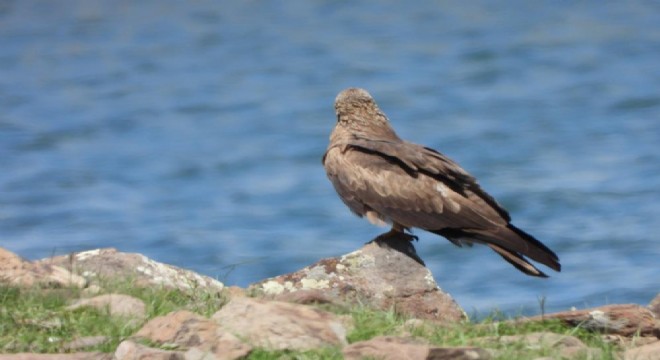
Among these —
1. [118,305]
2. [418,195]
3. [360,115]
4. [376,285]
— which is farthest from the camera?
[360,115]

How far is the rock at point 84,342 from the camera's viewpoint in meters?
6.84

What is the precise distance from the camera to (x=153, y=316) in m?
7.25

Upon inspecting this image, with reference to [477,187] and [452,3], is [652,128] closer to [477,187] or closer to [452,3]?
[452,3]

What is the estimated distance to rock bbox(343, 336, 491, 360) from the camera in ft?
21.6

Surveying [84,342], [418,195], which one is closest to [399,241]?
[418,195]

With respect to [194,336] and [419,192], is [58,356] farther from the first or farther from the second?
[419,192]

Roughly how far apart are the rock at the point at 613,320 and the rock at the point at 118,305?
1750 mm

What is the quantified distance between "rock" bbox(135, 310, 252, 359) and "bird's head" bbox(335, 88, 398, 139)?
3166 mm

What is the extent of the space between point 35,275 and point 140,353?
4.20ft

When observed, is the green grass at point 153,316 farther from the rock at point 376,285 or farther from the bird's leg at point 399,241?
the bird's leg at point 399,241

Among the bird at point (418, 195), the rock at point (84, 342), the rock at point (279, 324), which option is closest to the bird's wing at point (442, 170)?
the bird at point (418, 195)

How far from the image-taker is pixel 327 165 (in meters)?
9.68

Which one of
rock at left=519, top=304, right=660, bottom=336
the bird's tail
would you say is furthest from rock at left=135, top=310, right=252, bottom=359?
the bird's tail

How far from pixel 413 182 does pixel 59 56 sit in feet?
57.4
